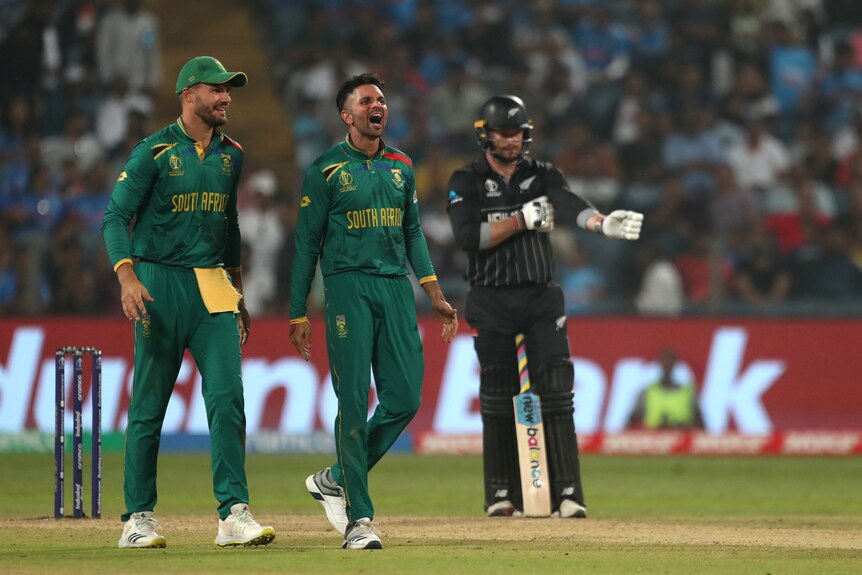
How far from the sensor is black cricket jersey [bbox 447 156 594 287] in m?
9.48

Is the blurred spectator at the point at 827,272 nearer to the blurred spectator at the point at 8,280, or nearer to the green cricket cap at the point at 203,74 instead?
the blurred spectator at the point at 8,280

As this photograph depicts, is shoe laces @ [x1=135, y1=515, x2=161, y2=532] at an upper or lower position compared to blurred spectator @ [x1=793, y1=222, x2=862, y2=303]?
lower

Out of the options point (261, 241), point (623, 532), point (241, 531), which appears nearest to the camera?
point (241, 531)

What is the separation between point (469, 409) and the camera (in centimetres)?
1525

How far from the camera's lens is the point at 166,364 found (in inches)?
294

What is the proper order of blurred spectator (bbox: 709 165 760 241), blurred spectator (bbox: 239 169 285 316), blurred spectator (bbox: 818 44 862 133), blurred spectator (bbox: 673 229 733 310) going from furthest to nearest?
blurred spectator (bbox: 818 44 862 133) → blurred spectator (bbox: 709 165 760 241) → blurred spectator (bbox: 239 169 285 316) → blurred spectator (bbox: 673 229 733 310)

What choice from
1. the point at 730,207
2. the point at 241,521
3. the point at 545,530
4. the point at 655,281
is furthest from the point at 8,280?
the point at 241,521

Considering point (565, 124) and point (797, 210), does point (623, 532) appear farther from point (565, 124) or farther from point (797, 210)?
point (565, 124)

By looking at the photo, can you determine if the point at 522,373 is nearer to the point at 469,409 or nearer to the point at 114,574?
the point at 114,574

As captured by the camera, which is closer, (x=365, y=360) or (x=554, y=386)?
(x=365, y=360)

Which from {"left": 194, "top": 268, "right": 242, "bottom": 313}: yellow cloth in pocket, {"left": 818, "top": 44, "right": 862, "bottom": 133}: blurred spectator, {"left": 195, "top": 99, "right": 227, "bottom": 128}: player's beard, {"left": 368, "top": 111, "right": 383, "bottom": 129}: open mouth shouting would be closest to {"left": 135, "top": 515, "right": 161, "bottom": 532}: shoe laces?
{"left": 194, "top": 268, "right": 242, "bottom": 313}: yellow cloth in pocket

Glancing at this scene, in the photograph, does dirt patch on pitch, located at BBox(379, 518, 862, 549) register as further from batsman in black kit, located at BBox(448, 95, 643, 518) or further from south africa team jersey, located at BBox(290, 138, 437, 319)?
south africa team jersey, located at BBox(290, 138, 437, 319)

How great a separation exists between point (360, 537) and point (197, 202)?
1853 millimetres

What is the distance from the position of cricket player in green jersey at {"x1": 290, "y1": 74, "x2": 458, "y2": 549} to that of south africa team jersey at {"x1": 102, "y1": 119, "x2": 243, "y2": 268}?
461 mm
